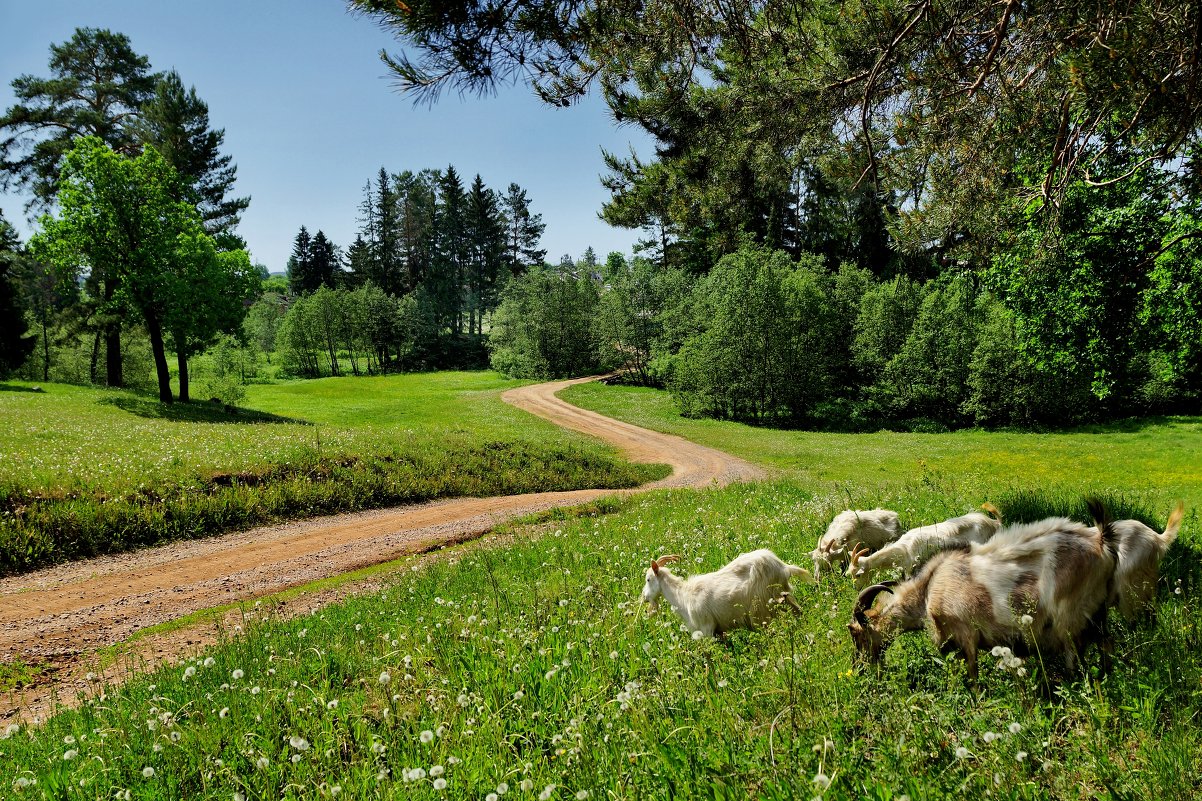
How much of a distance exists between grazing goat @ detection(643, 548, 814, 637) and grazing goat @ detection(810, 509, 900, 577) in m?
1.57

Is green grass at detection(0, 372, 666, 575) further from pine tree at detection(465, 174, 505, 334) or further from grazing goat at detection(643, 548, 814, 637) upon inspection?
pine tree at detection(465, 174, 505, 334)

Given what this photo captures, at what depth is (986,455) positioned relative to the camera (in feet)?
101

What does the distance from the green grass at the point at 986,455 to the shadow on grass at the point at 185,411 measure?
98.1 ft

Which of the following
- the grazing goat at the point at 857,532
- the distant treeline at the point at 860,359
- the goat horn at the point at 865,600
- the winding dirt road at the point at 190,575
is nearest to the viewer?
the goat horn at the point at 865,600

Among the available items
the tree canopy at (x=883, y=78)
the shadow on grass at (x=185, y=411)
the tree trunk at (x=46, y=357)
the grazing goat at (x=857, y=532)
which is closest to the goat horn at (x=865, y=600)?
the grazing goat at (x=857, y=532)

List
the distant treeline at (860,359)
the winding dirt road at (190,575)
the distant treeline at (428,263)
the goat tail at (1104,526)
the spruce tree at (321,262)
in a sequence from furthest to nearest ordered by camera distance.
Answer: the spruce tree at (321,262) < the distant treeline at (428,263) < the distant treeline at (860,359) < the winding dirt road at (190,575) < the goat tail at (1104,526)

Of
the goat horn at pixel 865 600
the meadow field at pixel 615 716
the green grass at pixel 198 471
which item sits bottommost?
the green grass at pixel 198 471

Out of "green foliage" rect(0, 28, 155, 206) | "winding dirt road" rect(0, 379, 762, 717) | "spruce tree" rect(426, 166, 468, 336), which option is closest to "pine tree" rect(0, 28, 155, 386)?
"green foliage" rect(0, 28, 155, 206)

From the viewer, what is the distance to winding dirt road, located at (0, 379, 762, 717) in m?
9.34

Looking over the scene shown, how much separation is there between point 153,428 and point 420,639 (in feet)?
92.0

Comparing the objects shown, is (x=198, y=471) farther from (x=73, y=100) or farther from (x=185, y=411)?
(x=73, y=100)

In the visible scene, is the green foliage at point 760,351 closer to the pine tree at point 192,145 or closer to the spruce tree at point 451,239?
the pine tree at point 192,145

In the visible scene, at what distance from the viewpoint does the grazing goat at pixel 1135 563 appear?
473 centimetres

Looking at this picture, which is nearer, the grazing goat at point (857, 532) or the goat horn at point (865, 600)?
the goat horn at point (865, 600)
